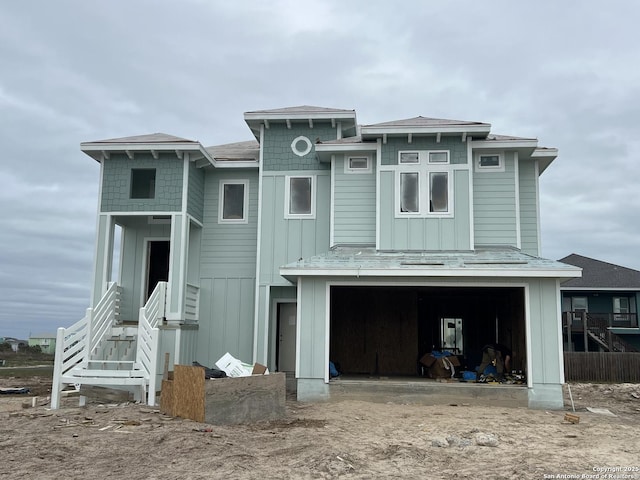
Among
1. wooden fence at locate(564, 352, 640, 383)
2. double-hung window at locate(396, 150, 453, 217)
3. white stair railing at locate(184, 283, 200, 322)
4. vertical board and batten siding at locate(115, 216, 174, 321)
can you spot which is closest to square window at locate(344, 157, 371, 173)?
double-hung window at locate(396, 150, 453, 217)

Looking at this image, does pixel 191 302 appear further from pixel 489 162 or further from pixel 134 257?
pixel 489 162

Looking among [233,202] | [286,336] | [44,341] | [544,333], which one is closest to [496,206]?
[544,333]

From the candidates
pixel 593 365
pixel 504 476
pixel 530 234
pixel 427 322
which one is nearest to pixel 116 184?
pixel 427 322

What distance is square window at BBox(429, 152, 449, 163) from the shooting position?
15.0m

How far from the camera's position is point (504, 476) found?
6867 mm

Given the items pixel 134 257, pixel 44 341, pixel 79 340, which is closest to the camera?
pixel 79 340

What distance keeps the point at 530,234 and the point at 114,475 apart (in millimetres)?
11880

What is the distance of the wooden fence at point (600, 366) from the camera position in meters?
23.0

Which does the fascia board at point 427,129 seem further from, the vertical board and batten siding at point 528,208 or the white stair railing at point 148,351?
the white stair railing at point 148,351

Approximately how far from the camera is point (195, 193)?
15.9 metres

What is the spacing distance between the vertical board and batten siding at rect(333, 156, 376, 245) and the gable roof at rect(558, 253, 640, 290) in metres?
19.5

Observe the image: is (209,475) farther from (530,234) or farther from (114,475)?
(530,234)

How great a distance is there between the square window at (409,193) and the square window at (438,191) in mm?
344

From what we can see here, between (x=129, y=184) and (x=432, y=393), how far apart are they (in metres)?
8.99
